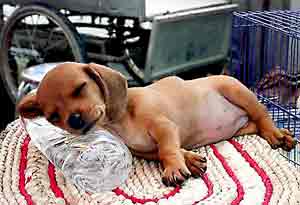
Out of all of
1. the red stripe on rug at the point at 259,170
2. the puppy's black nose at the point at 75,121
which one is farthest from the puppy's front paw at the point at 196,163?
the puppy's black nose at the point at 75,121

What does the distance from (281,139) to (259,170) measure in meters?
0.21

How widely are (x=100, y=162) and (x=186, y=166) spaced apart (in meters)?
0.16

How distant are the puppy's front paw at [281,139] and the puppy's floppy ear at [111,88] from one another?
353 mm

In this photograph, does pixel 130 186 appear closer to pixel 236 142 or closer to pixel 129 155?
pixel 129 155

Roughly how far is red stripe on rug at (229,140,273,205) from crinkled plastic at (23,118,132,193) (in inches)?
9.2

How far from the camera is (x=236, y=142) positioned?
1366mm

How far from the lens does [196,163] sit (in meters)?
1.19

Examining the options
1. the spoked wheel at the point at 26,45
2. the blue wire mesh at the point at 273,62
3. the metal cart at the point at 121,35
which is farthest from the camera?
the spoked wheel at the point at 26,45

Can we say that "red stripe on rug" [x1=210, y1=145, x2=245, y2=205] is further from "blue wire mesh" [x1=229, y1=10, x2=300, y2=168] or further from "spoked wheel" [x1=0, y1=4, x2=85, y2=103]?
"spoked wheel" [x1=0, y1=4, x2=85, y2=103]

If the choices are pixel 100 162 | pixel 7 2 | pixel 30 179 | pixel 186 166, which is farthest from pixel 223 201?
pixel 7 2

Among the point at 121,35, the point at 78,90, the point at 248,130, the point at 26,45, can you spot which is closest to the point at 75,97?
the point at 78,90

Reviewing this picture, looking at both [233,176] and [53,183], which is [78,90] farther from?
[233,176]

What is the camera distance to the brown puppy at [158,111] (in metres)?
1.14

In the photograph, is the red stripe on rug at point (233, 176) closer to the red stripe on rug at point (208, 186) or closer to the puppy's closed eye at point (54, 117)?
the red stripe on rug at point (208, 186)
